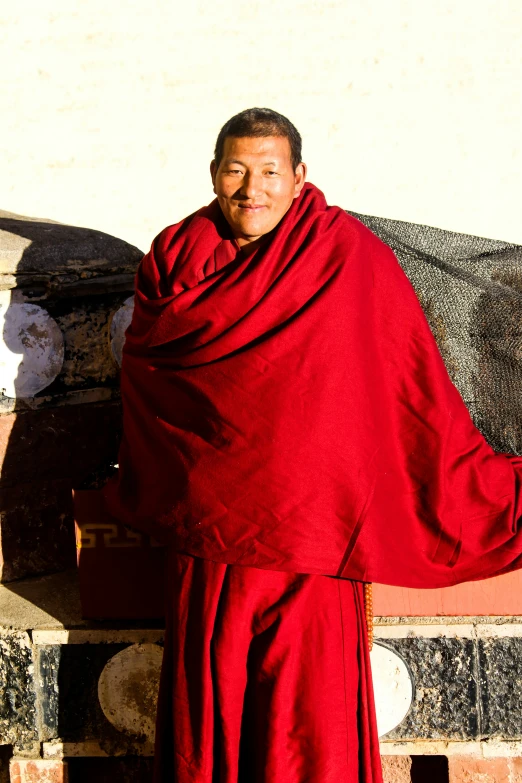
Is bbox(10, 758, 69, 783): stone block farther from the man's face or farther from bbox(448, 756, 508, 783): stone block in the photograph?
the man's face

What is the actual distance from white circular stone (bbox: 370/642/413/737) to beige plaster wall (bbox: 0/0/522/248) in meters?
2.72

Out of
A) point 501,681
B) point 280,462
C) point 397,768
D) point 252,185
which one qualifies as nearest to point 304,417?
point 280,462

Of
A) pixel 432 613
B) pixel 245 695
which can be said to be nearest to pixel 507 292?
pixel 432 613

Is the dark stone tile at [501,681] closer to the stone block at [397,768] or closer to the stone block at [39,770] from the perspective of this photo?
the stone block at [397,768]

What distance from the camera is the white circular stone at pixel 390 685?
2324mm

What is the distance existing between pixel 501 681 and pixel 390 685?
28cm

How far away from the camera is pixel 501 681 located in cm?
232

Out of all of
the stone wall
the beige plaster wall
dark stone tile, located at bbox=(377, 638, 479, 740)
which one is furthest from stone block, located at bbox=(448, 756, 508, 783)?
the beige plaster wall

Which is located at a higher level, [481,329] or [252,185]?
[252,185]

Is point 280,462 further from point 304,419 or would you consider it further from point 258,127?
point 258,127

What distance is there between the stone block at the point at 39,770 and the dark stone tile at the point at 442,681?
93cm

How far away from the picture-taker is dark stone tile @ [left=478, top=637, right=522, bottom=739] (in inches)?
91.2

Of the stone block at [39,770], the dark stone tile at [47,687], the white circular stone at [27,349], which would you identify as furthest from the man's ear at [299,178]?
the stone block at [39,770]

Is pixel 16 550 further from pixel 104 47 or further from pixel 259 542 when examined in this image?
pixel 104 47
